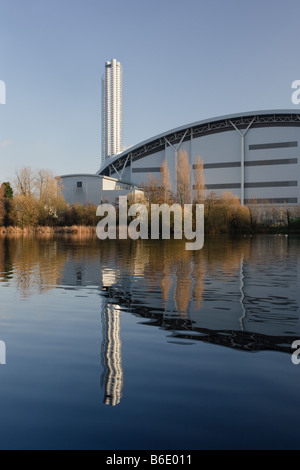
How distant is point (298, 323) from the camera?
6.56 m

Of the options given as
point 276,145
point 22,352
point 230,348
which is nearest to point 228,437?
point 230,348

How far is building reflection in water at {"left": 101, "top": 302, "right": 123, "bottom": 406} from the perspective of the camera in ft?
13.1

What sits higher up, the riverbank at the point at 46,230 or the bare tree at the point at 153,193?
the bare tree at the point at 153,193

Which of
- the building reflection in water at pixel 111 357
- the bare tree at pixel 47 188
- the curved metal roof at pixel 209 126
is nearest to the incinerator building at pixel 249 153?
the curved metal roof at pixel 209 126

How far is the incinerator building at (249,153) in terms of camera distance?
205ft

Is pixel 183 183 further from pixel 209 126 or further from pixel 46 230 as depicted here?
pixel 46 230

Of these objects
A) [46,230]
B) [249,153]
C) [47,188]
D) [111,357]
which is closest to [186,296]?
[111,357]

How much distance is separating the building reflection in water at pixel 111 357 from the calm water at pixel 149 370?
0.05 feet

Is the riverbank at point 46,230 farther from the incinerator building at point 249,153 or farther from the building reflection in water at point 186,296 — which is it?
the building reflection in water at point 186,296

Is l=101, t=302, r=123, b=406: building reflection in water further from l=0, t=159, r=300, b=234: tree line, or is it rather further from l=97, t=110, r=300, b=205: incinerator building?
l=97, t=110, r=300, b=205: incinerator building

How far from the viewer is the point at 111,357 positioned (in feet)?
16.6

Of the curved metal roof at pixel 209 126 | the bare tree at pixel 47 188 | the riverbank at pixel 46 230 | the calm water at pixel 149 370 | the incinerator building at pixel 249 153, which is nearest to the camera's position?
the calm water at pixel 149 370

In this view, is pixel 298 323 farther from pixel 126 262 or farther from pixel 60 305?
pixel 126 262

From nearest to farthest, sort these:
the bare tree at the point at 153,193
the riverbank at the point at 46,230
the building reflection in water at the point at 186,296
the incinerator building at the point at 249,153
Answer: the building reflection in water at the point at 186,296
the bare tree at the point at 153,193
the riverbank at the point at 46,230
the incinerator building at the point at 249,153
